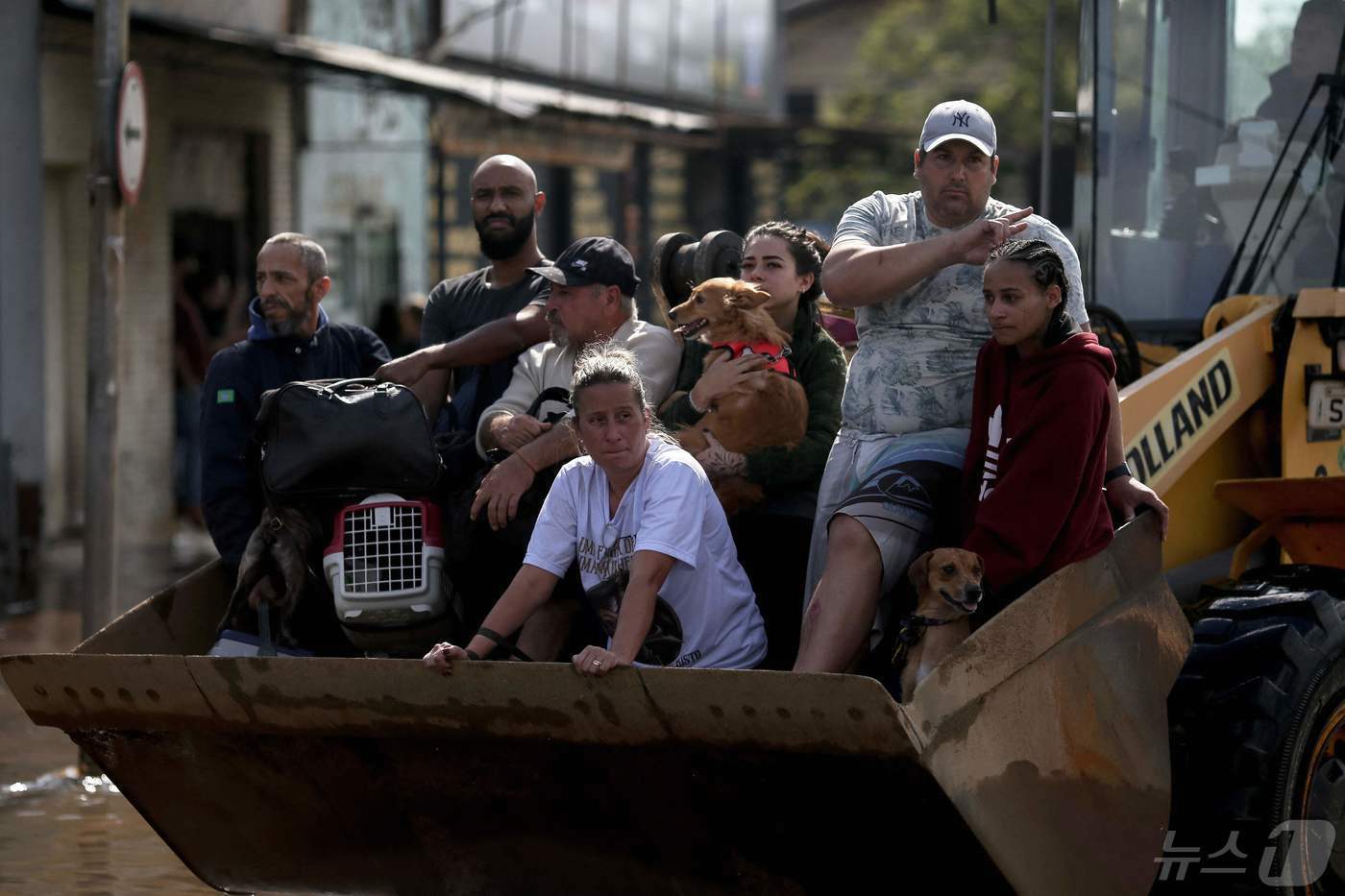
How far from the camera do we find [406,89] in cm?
1711

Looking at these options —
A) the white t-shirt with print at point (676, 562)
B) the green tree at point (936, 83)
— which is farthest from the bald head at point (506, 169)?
the green tree at point (936, 83)

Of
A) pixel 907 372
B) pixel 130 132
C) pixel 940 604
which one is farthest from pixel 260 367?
pixel 940 604

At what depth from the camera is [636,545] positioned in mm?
5141

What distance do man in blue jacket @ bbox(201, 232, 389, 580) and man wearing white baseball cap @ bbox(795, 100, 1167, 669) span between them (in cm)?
189

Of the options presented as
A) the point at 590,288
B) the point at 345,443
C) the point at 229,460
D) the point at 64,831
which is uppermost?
the point at 590,288

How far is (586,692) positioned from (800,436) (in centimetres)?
140

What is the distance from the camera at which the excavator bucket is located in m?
4.57

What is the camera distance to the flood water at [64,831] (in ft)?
21.3

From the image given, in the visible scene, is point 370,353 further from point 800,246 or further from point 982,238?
point 982,238

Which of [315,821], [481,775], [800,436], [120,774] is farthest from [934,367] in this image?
[120,774]

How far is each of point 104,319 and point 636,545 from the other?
14.4 feet

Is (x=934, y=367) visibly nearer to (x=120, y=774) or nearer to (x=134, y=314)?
(x=120, y=774)

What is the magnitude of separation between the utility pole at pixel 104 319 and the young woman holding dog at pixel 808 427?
358 centimetres

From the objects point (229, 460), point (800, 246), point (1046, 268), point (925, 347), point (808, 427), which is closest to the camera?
point (1046, 268)
